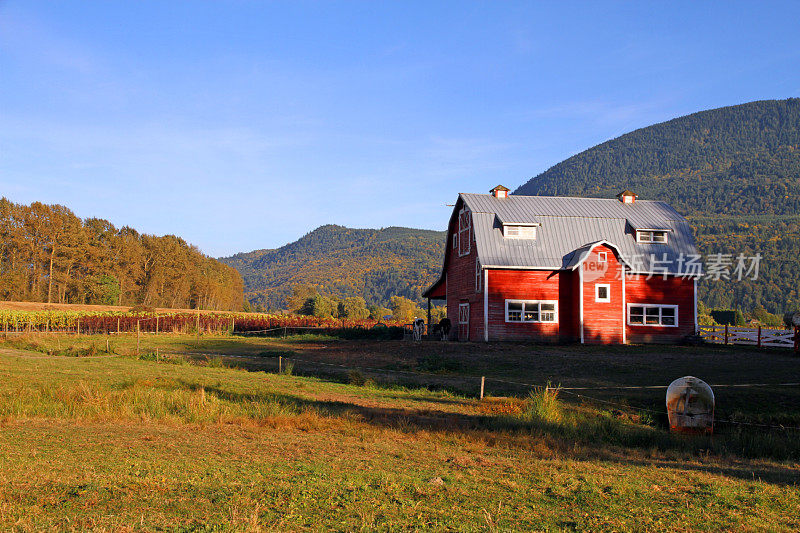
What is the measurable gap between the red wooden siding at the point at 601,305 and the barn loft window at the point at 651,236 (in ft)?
13.8

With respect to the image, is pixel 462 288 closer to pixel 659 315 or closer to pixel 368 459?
pixel 659 315

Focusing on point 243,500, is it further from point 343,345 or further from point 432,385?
point 343,345

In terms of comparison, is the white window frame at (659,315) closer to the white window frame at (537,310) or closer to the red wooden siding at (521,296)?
the red wooden siding at (521,296)

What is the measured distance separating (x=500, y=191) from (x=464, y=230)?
3398mm

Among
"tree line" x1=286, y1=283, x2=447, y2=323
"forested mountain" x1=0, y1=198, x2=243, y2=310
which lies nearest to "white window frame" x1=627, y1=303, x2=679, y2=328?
"tree line" x1=286, y1=283, x2=447, y2=323

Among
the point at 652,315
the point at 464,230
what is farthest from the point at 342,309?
the point at 652,315

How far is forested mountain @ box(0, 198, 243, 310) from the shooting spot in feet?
199

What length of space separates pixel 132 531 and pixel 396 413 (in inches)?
319

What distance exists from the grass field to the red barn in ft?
43.3

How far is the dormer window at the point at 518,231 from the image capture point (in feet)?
112

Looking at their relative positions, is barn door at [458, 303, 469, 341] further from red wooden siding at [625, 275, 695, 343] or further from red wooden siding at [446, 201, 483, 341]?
red wooden siding at [625, 275, 695, 343]

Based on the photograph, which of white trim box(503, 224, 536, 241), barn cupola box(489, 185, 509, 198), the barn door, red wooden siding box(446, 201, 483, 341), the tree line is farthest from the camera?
the tree line

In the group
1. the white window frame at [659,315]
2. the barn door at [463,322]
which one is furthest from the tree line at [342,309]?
the white window frame at [659,315]

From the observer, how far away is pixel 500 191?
37.2 m
